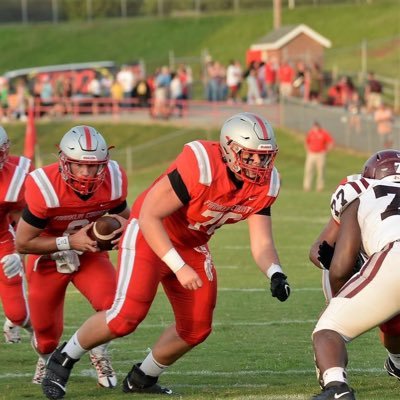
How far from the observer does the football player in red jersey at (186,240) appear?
5.98 metres

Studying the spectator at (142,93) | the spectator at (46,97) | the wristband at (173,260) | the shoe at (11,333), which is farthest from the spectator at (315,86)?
the wristband at (173,260)

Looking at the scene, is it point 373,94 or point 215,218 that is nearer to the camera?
point 215,218

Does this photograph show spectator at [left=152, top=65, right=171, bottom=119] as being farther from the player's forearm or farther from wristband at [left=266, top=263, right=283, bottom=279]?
wristband at [left=266, top=263, right=283, bottom=279]

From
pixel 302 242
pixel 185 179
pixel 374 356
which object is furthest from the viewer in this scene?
pixel 302 242

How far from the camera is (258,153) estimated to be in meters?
5.98

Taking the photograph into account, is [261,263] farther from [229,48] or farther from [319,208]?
[229,48]

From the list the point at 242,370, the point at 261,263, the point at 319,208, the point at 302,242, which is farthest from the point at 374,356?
the point at 319,208

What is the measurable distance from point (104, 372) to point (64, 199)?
1080 mm

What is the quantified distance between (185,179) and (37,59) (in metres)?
44.2

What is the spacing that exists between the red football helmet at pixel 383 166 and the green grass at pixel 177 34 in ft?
127

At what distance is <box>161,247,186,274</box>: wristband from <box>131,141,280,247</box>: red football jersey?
28cm

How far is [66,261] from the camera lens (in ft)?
22.2

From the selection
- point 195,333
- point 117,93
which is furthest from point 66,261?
point 117,93

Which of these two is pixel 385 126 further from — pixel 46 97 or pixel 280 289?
pixel 280 289
